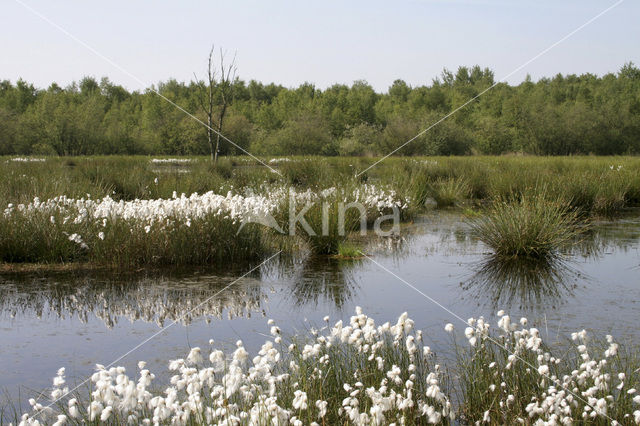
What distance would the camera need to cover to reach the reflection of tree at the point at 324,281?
720 cm

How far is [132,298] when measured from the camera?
7031mm


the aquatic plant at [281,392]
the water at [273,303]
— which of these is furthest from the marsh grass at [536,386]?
the water at [273,303]

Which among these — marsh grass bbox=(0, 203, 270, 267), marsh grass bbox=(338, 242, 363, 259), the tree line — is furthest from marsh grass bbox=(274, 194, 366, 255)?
the tree line

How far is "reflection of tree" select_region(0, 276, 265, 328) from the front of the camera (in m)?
6.46

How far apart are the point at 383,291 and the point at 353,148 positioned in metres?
42.7

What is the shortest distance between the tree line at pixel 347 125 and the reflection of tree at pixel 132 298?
861 inches

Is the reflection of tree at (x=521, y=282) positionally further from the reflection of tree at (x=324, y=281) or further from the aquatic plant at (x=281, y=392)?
the aquatic plant at (x=281, y=392)

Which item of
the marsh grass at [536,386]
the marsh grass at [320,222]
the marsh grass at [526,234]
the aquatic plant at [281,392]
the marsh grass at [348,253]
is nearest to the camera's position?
the aquatic plant at [281,392]

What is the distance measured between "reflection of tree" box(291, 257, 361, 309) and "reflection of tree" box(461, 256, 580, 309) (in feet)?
4.85

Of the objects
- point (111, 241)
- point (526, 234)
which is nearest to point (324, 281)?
point (111, 241)

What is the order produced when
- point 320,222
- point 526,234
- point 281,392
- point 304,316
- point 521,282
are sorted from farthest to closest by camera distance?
point 320,222 → point 526,234 → point 521,282 → point 304,316 → point 281,392

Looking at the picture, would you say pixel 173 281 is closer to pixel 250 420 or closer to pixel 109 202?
pixel 109 202

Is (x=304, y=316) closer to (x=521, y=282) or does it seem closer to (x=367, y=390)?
(x=367, y=390)

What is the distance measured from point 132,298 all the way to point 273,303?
155 centimetres
